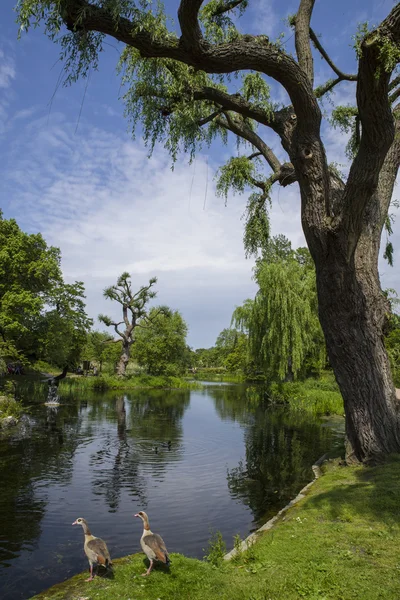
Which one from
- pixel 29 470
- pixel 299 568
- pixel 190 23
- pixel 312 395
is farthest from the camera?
pixel 312 395

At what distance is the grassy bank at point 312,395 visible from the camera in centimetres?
2314

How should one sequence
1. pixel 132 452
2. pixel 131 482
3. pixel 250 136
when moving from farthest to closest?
pixel 132 452
pixel 250 136
pixel 131 482

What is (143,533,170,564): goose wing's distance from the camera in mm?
4641

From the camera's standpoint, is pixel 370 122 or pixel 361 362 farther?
pixel 361 362

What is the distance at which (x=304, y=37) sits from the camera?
337 inches

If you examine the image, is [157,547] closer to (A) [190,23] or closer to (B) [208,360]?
(A) [190,23]

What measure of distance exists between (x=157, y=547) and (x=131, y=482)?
5.56 m

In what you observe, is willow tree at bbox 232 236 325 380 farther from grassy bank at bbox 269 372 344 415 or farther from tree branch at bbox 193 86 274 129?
tree branch at bbox 193 86 274 129

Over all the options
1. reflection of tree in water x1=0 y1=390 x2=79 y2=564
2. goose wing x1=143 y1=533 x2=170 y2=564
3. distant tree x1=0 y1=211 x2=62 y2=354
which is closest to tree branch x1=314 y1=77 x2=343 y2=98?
goose wing x1=143 y1=533 x2=170 y2=564

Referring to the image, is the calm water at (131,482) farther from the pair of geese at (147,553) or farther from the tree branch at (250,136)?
the tree branch at (250,136)

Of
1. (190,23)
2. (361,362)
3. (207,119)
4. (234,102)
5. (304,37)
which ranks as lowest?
(361,362)

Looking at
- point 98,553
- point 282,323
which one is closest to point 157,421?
point 282,323

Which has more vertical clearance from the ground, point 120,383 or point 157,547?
point 120,383

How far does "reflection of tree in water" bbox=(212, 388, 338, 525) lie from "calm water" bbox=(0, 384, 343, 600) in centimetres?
4
